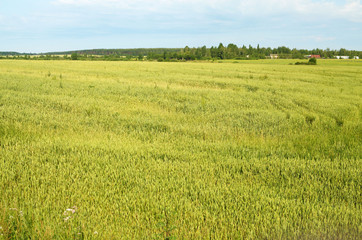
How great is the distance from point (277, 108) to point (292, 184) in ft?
19.5

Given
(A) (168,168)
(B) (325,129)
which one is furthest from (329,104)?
(A) (168,168)

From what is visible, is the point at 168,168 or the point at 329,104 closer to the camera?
the point at 168,168

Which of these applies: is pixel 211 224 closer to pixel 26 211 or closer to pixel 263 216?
pixel 263 216

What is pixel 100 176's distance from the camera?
382 cm

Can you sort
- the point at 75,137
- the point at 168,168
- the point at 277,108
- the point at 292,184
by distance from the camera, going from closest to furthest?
the point at 292,184 → the point at 168,168 → the point at 75,137 → the point at 277,108

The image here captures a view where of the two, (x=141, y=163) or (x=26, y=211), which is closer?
(x=26, y=211)

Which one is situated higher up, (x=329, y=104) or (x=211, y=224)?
(x=329, y=104)

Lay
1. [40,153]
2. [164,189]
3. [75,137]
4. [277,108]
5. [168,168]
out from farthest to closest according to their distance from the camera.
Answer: [277,108] < [75,137] < [40,153] < [168,168] < [164,189]

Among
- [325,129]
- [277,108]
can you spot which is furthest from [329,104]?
[325,129]

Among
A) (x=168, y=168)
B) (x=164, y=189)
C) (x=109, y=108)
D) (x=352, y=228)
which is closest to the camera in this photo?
(x=352, y=228)

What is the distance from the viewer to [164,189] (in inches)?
137

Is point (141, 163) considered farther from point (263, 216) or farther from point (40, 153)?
point (263, 216)

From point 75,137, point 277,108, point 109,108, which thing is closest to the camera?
point 75,137

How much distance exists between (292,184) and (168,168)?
5.76ft
